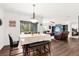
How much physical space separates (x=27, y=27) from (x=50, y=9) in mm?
704

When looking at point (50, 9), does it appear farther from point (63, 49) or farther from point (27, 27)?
point (63, 49)

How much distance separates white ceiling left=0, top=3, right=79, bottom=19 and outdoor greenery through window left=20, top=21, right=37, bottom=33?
0.27m

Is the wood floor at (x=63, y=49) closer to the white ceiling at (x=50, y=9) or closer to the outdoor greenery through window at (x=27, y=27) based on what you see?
the outdoor greenery through window at (x=27, y=27)

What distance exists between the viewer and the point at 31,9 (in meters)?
2.48

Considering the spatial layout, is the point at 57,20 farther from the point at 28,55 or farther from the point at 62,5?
the point at 28,55

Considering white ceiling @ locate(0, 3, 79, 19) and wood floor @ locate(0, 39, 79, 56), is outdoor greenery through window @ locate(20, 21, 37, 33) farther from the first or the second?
wood floor @ locate(0, 39, 79, 56)

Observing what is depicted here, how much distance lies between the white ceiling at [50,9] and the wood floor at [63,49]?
0.64 m

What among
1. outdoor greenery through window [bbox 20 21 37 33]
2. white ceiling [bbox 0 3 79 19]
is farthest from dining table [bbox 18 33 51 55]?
white ceiling [bbox 0 3 79 19]

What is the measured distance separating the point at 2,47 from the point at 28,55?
646 millimetres

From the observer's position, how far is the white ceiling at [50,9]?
2.43 meters

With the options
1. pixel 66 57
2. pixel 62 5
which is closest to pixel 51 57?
pixel 66 57

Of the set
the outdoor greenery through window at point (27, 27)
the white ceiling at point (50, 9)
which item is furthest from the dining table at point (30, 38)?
the white ceiling at point (50, 9)

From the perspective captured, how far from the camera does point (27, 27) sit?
2561mm

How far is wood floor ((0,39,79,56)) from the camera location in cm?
247
